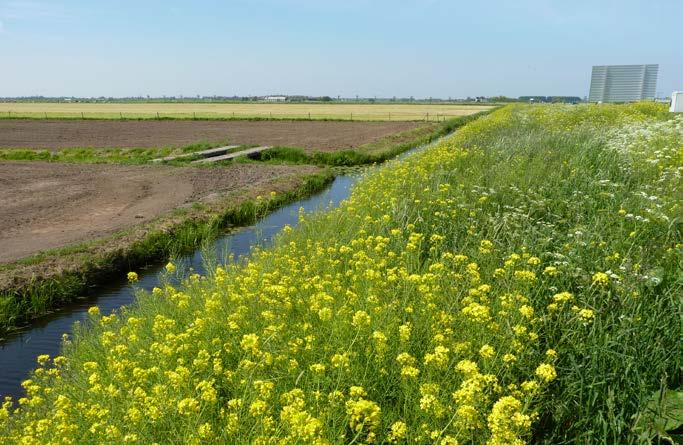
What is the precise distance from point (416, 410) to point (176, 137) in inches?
1488

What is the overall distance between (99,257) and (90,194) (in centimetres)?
822

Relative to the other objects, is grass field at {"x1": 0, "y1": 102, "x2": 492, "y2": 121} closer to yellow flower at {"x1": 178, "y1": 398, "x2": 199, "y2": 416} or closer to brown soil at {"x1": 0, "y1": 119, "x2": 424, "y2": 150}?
brown soil at {"x1": 0, "y1": 119, "x2": 424, "y2": 150}

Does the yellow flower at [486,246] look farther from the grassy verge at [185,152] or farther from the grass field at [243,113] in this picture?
the grass field at [243,113]

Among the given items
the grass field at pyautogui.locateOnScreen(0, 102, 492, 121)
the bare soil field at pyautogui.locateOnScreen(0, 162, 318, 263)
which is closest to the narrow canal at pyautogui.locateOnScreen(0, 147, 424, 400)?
the bare soil field at pyautogui.locateOnScreen(0, 162, 318, 263)

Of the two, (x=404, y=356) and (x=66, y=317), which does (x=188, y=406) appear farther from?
(x=66, y=317)

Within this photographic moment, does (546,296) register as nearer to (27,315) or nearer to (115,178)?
(27,315)

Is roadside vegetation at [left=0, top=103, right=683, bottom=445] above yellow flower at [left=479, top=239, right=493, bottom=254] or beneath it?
beneath

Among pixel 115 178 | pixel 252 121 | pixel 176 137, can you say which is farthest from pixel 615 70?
pixel 115 178

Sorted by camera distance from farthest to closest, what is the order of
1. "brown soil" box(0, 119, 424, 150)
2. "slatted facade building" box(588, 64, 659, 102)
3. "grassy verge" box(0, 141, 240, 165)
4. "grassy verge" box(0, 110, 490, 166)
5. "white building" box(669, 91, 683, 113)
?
"slatted facade building" box(588, 64, 659, 102) < "brown soil" box(0, 119, 424, 150) < "grassy verge" box(0, 110, 490, 166) < "grassy verge" box(0, 141, 240, 165) < "white building" box(669, 91, 683, 113)

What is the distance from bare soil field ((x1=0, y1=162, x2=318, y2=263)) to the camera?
11.8 meters

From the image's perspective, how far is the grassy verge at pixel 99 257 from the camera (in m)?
8.11

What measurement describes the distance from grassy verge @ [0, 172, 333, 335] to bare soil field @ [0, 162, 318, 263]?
957 millimetres

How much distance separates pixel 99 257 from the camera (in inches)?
383

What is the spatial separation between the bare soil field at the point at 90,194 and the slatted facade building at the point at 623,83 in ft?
215
